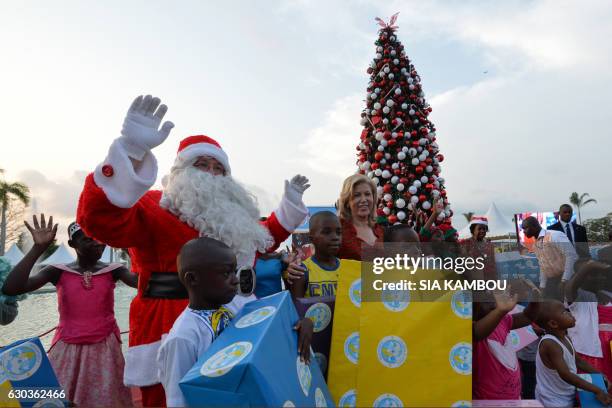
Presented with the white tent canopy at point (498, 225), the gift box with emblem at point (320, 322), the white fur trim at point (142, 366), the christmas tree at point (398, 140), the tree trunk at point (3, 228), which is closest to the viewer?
the gift box with emblem at point (320, 322)

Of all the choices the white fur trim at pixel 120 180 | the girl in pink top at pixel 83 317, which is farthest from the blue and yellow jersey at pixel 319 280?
the girl in pink top at pixel 83 317

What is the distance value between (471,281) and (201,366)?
49.6 inches

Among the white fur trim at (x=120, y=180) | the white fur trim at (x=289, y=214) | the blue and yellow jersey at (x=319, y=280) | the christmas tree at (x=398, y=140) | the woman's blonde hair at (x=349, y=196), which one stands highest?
the christmas tree at (x=398, y=140)

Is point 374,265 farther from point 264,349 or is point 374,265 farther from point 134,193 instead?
point 134,193

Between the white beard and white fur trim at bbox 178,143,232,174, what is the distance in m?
0.09

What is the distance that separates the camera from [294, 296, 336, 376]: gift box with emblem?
70.7 inches

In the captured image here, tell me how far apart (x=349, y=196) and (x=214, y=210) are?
1.42 metres

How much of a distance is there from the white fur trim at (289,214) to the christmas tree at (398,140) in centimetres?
556

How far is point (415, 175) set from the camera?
28.5 ft

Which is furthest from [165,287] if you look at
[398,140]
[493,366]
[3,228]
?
[3,228]

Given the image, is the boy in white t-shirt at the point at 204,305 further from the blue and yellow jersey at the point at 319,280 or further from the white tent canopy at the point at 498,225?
the white tent canopy at the point at 498,225

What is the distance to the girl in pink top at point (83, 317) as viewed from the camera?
300 centimetres

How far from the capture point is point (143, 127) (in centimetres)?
206

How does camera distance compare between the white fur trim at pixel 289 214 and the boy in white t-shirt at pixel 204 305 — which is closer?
the boy in white t-shirt at pixel 204 305
